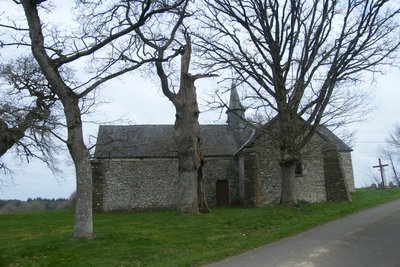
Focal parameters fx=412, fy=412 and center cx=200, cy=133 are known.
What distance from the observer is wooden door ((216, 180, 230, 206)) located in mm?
30672

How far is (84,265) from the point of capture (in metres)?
9.48

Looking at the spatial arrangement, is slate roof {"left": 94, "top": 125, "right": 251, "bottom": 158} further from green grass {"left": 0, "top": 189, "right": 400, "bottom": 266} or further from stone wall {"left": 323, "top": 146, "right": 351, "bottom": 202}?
green grass {"left": 0, "top": 189, "right": 400, "bottom": 266}

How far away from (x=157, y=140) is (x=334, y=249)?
20.9m

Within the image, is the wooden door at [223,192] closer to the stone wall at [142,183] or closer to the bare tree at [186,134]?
the stone wall at [142,183]

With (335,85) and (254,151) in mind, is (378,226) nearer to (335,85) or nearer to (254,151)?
(335,85)

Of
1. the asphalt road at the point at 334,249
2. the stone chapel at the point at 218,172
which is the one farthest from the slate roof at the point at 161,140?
the asphalt road at the point at 334,249

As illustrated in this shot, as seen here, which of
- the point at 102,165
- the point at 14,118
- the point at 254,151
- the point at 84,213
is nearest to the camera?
the point at 84,213

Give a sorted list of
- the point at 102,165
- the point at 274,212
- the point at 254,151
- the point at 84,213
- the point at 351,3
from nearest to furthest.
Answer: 1. the point at 84,213
2. the point at 274,212
3. the point at 351,3
4. the point at 254,151
5. the point at 102,165

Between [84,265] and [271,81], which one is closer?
[84,265]

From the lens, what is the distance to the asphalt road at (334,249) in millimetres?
8562

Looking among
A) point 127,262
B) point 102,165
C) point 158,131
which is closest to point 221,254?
point 127,262

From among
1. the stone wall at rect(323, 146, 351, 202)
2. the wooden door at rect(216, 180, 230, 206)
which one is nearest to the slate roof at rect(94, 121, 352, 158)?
the stone wall at rect(323, 146, 351, 202)

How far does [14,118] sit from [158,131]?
59.5ft

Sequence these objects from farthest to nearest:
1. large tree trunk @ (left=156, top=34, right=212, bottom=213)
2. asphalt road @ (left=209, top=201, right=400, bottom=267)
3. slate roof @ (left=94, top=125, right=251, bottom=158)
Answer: slate roof @ (left=94, top=125, right=251, bottom=158), large tree trunk @ (left=156, top=34, right=212, bottom=213), asphalt road @ (left=209, top=201, right=400, bottom=267)
